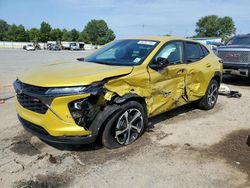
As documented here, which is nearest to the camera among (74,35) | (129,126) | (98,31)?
(129,126)

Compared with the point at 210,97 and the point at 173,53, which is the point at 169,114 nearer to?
the point at 210,97

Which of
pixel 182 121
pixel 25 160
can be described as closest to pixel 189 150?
pixel 182 121

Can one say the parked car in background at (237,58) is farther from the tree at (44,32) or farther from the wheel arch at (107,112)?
the tree at (44,32)

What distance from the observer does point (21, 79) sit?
4324 mm

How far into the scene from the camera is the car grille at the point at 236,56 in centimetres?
1023

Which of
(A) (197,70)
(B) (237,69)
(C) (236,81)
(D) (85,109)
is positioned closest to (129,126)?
(D) (85,109)

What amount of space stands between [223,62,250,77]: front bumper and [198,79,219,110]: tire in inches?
146

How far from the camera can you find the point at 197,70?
595 centimetres

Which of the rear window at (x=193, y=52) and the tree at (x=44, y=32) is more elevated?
the tree at (x=44, y=32)

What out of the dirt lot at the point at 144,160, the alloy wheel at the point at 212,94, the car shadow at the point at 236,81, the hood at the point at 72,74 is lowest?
the dirt lot at the point at 144,160

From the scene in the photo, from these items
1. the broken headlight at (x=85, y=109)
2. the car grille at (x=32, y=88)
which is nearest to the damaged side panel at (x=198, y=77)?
the broken headlight at (x=85, y=109)

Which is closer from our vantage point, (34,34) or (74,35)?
(34,34)

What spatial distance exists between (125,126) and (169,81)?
1.28m

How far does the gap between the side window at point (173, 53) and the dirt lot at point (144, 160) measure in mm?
1303
